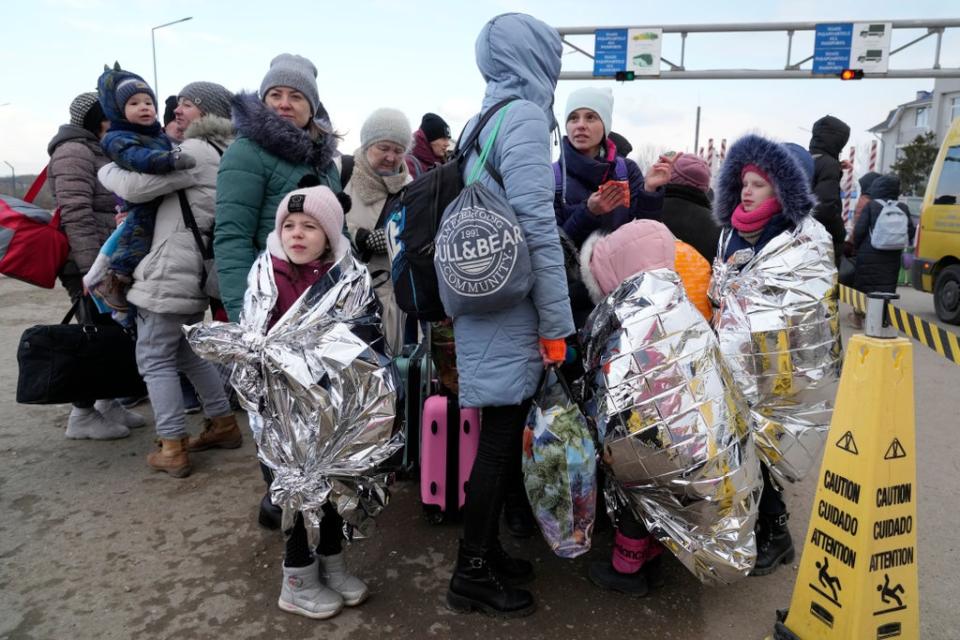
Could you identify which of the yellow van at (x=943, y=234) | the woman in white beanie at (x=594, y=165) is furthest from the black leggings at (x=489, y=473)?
the yellow van at (x=943, y=234)

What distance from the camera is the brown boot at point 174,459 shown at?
3.33m

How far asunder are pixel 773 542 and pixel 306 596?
1.83 meters

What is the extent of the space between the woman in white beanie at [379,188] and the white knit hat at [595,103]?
84 cm

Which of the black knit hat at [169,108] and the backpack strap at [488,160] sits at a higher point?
the black knit hat at [169,108]

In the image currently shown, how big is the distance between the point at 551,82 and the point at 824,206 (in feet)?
9.26

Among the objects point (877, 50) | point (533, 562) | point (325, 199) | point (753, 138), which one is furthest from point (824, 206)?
point (877, 50)

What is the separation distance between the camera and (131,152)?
3020mm

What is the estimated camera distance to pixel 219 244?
2.68 meters

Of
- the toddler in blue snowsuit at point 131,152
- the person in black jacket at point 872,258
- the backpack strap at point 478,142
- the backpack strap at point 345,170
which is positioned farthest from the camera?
the person in black jacket at point 872,258

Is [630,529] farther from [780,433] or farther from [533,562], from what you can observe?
[780,433]

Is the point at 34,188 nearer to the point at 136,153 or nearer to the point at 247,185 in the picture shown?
the point at 136,153

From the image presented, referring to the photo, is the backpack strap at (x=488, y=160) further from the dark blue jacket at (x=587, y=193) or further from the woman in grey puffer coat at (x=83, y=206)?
the woman in grey puffer coat at (x=83, y=206)

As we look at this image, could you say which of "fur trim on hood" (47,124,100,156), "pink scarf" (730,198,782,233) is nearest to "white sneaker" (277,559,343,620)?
"pink scarf" (730,198,782,233)

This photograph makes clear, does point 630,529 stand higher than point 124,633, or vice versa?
point 630,529
